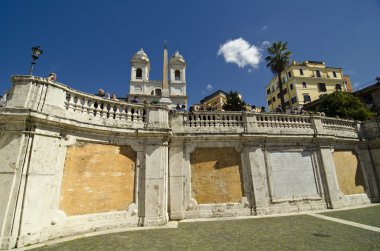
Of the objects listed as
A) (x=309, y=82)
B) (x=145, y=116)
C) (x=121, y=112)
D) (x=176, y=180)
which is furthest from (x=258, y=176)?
(x=309, y=82)

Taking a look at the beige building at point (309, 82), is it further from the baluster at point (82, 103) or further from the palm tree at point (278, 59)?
the baluster at point (82, 103)

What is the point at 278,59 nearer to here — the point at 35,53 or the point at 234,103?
the point at 234,103

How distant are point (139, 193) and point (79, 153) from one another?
9.12ft

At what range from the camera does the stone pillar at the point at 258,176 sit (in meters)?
9.34

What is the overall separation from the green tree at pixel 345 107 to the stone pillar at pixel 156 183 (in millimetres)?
21534

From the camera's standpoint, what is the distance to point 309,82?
46.5 metres

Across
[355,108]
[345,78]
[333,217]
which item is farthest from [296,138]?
[345,78]

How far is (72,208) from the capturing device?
6750mm

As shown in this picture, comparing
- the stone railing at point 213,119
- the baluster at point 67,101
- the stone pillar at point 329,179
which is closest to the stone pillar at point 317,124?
the stone pillar at point 329,179

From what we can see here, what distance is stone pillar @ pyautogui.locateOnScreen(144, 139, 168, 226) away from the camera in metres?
7.82

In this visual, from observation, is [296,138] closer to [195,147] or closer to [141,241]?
[195,147]

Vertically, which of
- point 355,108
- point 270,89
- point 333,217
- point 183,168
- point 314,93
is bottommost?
point 333,217

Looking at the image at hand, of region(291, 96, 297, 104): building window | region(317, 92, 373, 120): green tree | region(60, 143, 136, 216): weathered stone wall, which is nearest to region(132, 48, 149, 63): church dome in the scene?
region(291, 96, 297, 104): building window

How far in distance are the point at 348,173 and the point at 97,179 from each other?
13.9 metres
